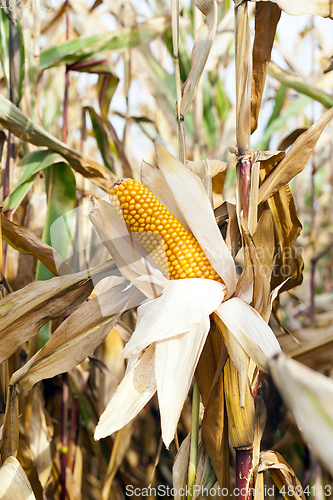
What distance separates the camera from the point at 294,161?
0.53m

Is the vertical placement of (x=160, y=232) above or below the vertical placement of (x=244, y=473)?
above

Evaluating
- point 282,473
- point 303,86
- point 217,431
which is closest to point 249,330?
point 217,431

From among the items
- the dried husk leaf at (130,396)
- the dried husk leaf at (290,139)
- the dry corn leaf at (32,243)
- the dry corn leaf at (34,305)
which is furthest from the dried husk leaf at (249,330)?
the dried husk leaf at (290,139)

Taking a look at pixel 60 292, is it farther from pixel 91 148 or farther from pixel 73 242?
pixel 91 148

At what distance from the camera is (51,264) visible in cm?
64

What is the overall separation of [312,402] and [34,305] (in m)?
0.44

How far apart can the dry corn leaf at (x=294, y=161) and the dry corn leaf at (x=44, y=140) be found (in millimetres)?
456

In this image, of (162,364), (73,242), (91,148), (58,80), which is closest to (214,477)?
(162,364)

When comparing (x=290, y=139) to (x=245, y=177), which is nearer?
(x=245, y=177)

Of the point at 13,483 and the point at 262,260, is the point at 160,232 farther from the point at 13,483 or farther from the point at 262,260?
the point at 13,483

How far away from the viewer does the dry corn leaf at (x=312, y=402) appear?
0.66ft

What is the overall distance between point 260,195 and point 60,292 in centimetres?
36

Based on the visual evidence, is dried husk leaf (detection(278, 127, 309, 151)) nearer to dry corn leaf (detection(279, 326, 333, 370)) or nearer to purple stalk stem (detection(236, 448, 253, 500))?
dry corn leaf (detection(279, 326, 333, 370))

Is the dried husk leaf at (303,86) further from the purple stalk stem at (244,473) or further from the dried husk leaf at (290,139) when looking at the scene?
the purple stalk stem at (244,473)
